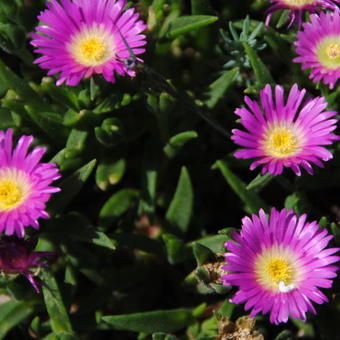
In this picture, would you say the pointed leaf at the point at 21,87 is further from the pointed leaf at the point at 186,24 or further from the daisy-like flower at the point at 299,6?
the daisy-like flower at the point at 299,6

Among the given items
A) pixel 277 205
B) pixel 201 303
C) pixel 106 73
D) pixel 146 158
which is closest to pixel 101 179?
pixel 146 158

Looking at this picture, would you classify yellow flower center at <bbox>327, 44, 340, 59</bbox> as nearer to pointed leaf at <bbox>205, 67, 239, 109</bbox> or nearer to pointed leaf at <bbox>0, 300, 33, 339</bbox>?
pointed leaf at <bbox>205, 67, 239, 109</bbox>

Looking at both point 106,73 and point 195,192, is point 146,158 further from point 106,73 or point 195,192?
point 106,73

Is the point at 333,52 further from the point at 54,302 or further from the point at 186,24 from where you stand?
the point at 54,302

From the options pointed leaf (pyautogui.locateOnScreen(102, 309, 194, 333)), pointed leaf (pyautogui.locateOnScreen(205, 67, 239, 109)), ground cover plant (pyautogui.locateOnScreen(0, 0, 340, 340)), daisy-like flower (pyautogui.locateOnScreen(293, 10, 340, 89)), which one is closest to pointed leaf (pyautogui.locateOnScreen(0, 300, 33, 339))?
ground cover plant (pyautogui.locateOnScreen(0, 0, 340, 340))

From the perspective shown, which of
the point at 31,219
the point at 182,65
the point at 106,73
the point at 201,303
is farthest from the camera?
the point at 182,65
